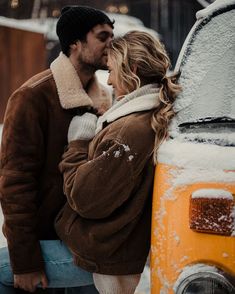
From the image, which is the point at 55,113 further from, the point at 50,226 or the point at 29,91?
the point at 50,226

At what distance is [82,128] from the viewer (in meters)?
2.37

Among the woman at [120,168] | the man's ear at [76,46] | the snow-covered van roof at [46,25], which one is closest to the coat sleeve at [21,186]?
the woman at [120,168]

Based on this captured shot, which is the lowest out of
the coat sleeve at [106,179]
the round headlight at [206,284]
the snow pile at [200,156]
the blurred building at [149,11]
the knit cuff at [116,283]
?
the blurred building at [149,11]

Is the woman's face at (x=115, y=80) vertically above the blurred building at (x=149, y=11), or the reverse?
the woman's face at (x=115, y=80)

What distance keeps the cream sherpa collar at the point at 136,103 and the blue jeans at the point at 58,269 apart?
26.9 inches

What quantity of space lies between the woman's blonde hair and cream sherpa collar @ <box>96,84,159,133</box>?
3 centimetres

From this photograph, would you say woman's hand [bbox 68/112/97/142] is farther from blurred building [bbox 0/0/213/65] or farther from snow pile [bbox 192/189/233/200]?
blurred building [bbox 0/0/213/65]

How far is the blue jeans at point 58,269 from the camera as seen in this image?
2453 millimetres

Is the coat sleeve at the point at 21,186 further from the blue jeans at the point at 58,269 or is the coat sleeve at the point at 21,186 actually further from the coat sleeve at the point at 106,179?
the coat sleeve at the point at 106,179

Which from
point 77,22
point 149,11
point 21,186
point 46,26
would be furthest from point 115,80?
point 149,11

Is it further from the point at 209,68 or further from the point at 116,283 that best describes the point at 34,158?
the point at 209,68

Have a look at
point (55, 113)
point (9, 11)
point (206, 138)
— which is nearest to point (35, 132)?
point (55, 113)

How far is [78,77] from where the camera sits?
264cm

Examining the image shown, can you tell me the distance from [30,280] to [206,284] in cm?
103
